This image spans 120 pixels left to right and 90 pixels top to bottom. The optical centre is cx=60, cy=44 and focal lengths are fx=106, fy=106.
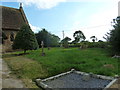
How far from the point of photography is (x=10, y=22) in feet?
72.3

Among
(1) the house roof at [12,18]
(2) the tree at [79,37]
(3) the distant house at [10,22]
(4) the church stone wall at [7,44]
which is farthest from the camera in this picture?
(2) the tree at [79,37]

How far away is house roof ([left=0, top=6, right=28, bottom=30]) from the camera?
836 inches

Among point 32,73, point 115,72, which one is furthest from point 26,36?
point 115,72

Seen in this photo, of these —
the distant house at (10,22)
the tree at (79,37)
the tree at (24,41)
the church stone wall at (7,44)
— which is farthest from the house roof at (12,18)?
the tree at (79,37)

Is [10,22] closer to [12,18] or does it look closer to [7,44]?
[12,18]

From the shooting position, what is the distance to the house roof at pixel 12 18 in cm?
2124

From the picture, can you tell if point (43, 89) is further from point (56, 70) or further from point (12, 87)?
point (56, 70)

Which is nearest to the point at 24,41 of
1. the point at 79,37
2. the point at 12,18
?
the point at 12,18

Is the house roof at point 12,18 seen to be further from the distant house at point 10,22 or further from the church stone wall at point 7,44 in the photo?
the church stone wall at point 7,44

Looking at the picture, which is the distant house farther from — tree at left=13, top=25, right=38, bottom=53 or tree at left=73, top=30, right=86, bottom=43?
tree at left=73, top=30, right=86, bottom=43

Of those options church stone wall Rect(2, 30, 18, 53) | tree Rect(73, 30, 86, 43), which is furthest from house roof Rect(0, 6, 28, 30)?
tree Rect(73, 30, 86, 43)

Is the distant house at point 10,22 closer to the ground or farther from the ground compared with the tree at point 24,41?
farther from the ground

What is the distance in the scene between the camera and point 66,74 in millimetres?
6766

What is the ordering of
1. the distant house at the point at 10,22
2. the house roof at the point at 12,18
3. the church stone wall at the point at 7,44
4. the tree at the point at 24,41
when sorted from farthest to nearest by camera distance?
the house roof at the point at 12,18 < the distant house at the point at 10,22 < the church stone wall at the point at 7,44 < the tree at the point at 24,41
